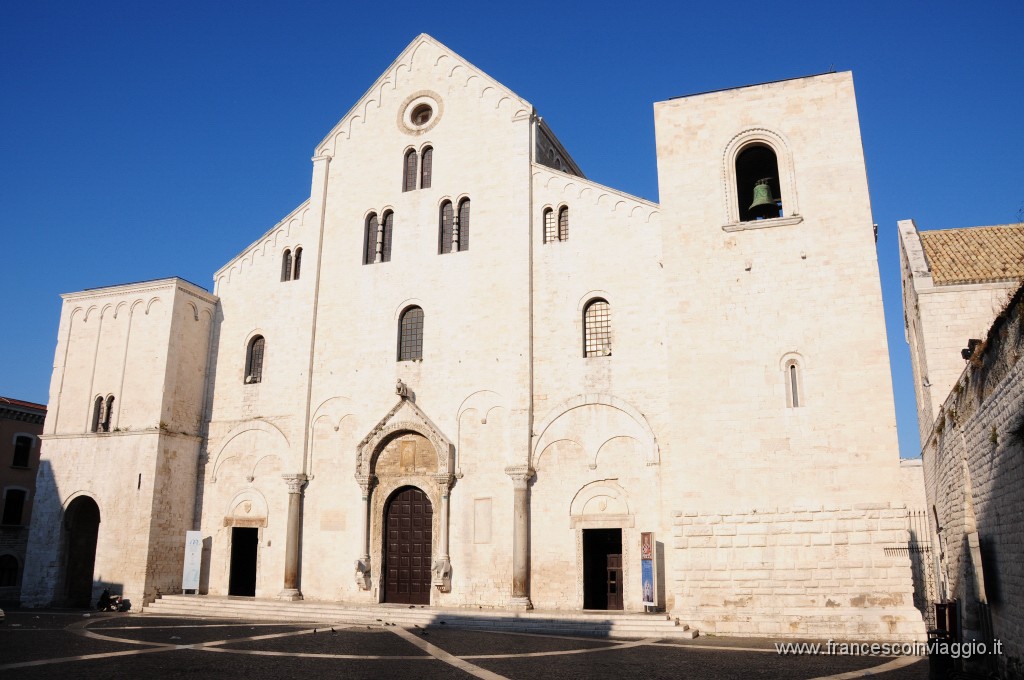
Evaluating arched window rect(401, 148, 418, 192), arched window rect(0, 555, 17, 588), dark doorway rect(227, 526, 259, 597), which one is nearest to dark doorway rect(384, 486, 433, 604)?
dark doorway rect(227, 526, 259, 597)

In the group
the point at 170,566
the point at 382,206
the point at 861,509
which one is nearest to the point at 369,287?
the point at 382,206

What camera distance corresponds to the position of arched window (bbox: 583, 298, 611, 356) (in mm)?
20969

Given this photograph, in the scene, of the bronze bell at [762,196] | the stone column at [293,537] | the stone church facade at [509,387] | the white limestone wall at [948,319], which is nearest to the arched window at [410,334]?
the stone church facade at [509,387]

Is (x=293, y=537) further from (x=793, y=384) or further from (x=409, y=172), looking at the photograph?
(x=793, y=384)

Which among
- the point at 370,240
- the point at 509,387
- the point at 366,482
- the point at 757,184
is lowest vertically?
the point at 366,482

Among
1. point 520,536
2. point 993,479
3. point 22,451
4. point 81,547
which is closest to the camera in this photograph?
point 993,479

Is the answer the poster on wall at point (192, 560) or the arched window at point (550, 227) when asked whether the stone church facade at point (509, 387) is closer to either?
A: the arched window at point (550, 227)

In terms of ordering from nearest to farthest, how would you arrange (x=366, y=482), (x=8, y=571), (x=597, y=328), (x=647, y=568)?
(x=647, y=568) → (x=597, y=328) → (x=366, y=482) → (x=8, y=571)

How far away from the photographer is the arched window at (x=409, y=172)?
24.6 meters

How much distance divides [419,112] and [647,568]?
15.7 m

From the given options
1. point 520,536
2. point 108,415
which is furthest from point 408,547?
point 108,415

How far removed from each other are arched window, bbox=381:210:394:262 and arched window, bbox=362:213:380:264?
23 centimetres

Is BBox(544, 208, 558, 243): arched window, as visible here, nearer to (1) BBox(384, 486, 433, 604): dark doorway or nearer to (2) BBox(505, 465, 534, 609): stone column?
(2) BBox(505, 465, 534, 609): stone column

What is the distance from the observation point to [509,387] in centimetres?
2131
